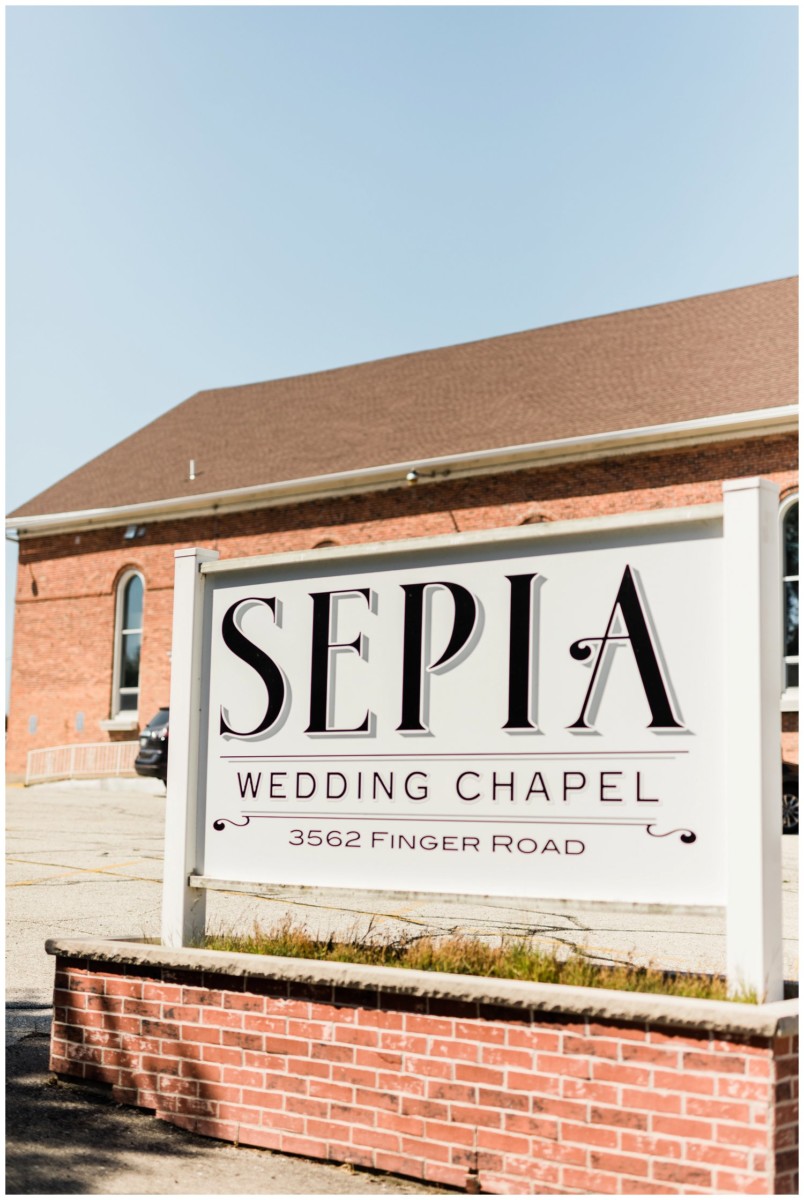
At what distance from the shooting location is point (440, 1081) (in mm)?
4578

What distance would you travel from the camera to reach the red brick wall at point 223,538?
69.1 ft

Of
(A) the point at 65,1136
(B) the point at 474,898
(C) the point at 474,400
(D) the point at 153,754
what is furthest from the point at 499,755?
(C) the point at 474,400

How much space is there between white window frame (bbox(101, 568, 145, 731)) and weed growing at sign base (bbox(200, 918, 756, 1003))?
22.2 m

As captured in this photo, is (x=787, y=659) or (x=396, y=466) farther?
(x=396, y=466)

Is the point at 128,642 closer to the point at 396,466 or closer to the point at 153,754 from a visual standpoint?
the point at 153,754

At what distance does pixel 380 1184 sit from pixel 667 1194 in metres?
1.12

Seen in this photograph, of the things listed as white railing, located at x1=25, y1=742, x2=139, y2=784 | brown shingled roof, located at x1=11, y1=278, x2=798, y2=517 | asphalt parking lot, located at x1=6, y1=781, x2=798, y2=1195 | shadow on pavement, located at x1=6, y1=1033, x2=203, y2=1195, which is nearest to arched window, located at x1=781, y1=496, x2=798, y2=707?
brown shingled roof, located at x1=11, y1=278, x2=798, y2=517

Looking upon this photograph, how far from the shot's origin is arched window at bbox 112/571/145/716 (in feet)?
91.4

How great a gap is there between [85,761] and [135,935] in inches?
751

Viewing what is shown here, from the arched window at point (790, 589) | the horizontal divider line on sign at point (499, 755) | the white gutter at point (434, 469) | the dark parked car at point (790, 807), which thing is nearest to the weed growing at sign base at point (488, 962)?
the horizontal divider line on sign at point (499, 755)

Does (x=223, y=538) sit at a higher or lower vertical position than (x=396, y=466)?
lower

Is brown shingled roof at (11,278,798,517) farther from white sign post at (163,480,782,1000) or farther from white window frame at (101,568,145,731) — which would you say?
white sign post at (163,480,782,1000)

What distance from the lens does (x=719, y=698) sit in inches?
181

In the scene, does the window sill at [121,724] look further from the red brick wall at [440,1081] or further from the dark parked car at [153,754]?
the red brick wall at [440,1081]
